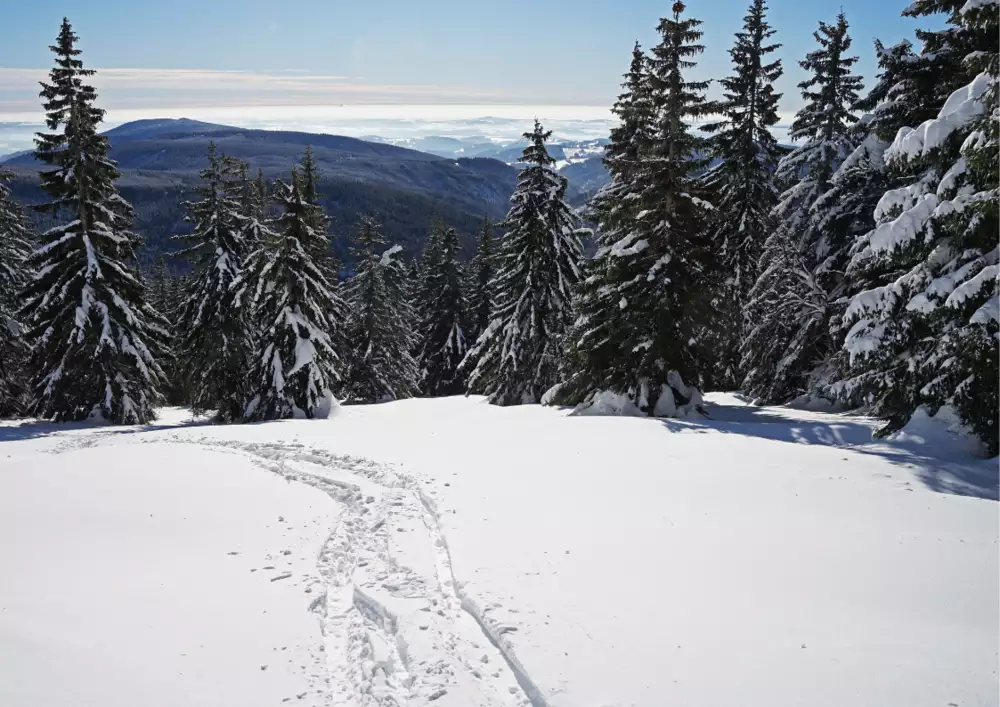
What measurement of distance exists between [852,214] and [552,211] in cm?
1185

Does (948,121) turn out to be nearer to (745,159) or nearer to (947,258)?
(947,258)

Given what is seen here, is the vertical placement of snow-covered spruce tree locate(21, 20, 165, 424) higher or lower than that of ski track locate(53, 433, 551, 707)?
higher

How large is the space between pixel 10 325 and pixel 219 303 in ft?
31.4

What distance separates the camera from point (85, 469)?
14.0m

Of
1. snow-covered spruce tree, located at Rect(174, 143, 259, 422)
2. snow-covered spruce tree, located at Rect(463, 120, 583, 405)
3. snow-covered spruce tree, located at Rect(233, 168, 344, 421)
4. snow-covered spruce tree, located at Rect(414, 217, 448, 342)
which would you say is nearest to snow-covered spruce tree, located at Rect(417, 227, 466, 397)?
snow-covered spruce tree, located at Rect(414, 217, 448, 342)

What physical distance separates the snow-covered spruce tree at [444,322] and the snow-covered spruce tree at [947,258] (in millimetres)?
36103

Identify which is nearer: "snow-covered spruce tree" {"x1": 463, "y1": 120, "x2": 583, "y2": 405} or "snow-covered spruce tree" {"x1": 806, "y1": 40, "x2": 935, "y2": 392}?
"snow-covered spruce tree" {"x1": 806, "y1": 40, "x2": 935, "y2": 392}

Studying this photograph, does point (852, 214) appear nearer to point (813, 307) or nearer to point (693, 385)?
point (813, 307)

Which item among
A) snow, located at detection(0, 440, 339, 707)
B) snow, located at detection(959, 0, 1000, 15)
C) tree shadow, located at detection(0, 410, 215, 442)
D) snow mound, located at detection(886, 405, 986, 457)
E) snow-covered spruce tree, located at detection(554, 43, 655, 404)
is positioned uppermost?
snow, located at detection(959, 0, 1000, 15)

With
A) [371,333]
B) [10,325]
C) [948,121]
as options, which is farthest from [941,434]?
[10,325]

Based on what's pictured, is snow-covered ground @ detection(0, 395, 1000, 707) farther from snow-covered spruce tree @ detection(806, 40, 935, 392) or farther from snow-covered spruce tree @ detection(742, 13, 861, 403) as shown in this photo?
snow-covered spruce tree @ detection(742, 13, 861, 403)

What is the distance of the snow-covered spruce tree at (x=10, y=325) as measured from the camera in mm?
27797

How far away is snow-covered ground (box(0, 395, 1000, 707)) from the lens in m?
6.08

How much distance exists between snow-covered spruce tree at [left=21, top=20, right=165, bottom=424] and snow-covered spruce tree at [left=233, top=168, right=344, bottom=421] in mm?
5323
